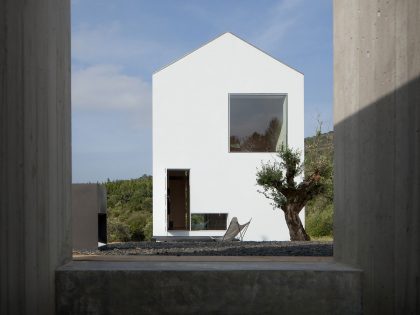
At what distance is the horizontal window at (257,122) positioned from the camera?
13.0 metres

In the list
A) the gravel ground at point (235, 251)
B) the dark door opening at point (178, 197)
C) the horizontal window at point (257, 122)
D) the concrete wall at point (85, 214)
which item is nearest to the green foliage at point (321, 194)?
the horizontal window at point (257, 122)

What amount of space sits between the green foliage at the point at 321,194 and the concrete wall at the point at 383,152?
25.8 ft

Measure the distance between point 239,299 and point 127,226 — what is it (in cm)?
1251

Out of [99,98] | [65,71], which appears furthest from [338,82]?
[99,98]

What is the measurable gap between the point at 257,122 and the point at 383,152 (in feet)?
32.9

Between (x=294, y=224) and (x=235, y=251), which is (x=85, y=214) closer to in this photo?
(x=235, y=251)

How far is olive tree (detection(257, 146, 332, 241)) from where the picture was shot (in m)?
10.9

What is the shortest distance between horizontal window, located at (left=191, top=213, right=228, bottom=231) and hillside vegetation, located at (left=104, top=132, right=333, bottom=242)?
254 cm

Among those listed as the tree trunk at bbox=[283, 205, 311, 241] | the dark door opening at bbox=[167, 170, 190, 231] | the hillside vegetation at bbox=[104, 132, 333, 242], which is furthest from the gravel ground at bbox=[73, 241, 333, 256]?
the dark door opening at bbox=[167, 170, 190, 231]

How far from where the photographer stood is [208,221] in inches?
522

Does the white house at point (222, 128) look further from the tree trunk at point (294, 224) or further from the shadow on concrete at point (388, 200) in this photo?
the shadow on concrete at point (388, 200)

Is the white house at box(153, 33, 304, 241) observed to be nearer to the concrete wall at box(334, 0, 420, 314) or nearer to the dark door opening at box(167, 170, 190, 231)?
the dark door opening at box(167, 170, 190, 231)

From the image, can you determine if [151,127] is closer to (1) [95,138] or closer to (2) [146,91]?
(2) [146,91]

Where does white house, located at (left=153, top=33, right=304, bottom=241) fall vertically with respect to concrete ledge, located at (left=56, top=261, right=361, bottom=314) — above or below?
above
